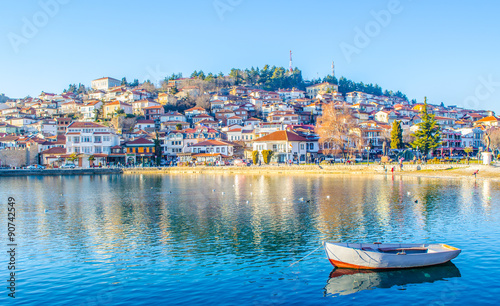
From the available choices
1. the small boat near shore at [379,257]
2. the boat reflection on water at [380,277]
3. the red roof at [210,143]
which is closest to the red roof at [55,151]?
the red roof at [210,143]

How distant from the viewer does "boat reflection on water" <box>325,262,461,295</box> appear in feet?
39.9

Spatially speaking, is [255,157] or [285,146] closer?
[285,146]

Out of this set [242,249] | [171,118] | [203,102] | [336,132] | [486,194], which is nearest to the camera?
[242,249]

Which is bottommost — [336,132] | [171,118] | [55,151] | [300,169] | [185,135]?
[300,169]

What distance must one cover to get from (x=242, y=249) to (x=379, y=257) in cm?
584

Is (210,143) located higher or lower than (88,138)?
lower

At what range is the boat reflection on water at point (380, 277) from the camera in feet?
39.9

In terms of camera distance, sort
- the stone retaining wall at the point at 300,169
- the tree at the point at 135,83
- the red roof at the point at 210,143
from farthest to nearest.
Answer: the tree at the point at 135,83
the red roof at the point at 210,143
the stone retaining wall at the point at 300,169

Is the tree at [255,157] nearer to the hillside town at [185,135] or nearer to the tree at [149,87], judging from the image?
the hillside town at [185,135]

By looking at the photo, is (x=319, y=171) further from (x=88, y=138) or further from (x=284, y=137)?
(x=88, y=138)

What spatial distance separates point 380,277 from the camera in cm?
1294

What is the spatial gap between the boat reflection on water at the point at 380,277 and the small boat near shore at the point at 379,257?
0.64 ft

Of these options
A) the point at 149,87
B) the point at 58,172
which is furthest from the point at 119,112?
the point at 149,87

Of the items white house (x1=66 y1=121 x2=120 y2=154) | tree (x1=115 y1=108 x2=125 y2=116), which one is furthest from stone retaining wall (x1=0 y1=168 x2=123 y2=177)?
tree (x1=115 y1=108 x2=125 y2=116)
